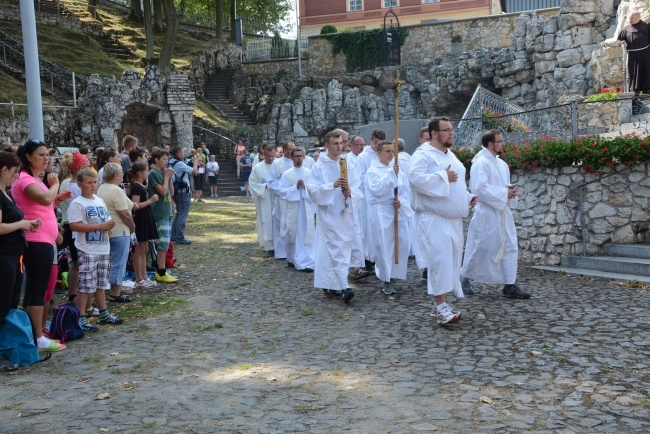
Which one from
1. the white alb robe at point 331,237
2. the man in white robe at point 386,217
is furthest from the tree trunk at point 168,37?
the white alb robe at point 331,237

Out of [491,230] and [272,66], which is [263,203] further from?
[272,66]

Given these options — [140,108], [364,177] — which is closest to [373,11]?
[140,108]

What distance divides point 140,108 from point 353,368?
85.6ft

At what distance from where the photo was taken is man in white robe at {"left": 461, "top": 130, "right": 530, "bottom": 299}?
833 centimetres

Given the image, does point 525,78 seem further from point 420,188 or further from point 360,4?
point 420,188

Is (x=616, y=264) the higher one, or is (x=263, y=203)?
(x=263, y=203)

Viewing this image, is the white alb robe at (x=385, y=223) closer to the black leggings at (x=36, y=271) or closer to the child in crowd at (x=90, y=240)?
the child in crowd at (x=90, y=240)

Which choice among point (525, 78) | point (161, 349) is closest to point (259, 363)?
point (161, 349)

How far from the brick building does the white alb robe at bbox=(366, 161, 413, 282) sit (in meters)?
38.2

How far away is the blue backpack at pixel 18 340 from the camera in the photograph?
580cm

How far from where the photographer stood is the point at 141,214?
9242 millimetres

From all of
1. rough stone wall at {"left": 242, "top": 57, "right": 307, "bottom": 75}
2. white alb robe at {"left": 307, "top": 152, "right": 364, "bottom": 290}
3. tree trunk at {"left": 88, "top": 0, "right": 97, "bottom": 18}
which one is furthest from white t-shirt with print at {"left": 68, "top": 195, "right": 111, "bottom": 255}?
tree trunk at {"left": 88, "top": 0, "right": 97, "bottom": 18}

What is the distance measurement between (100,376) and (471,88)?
1255 inches

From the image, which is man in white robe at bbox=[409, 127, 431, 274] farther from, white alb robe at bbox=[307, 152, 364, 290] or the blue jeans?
the blue jeans
